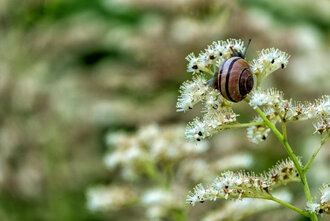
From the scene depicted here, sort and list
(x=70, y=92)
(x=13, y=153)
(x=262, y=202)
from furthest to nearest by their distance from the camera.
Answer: (x=70, y=92) → (x=13, y=153) → (x=262, y=202)

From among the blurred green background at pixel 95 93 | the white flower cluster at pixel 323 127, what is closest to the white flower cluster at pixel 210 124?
the white flower cluster at pixel 323 127

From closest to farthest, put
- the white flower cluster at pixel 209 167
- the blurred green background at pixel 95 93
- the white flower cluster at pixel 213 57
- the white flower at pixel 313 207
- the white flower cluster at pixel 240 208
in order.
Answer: the white flower at pixel 313 207
the white flower cluster at pixel 213 57
the white flower cluster at pixel 240 208
the white flower cluster at pixel 209 167
the blurred green background at pixel 95 93

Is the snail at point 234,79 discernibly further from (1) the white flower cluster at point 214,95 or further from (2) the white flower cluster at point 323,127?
(2) the white flower cluster at point 323,127

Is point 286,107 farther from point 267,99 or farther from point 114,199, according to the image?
point 114,199

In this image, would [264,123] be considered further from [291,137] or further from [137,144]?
[291,137]

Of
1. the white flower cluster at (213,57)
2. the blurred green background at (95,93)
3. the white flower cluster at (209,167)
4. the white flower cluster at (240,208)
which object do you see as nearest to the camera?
the white flower cluster at (213,57)

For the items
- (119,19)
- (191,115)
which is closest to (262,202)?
(191,115)
